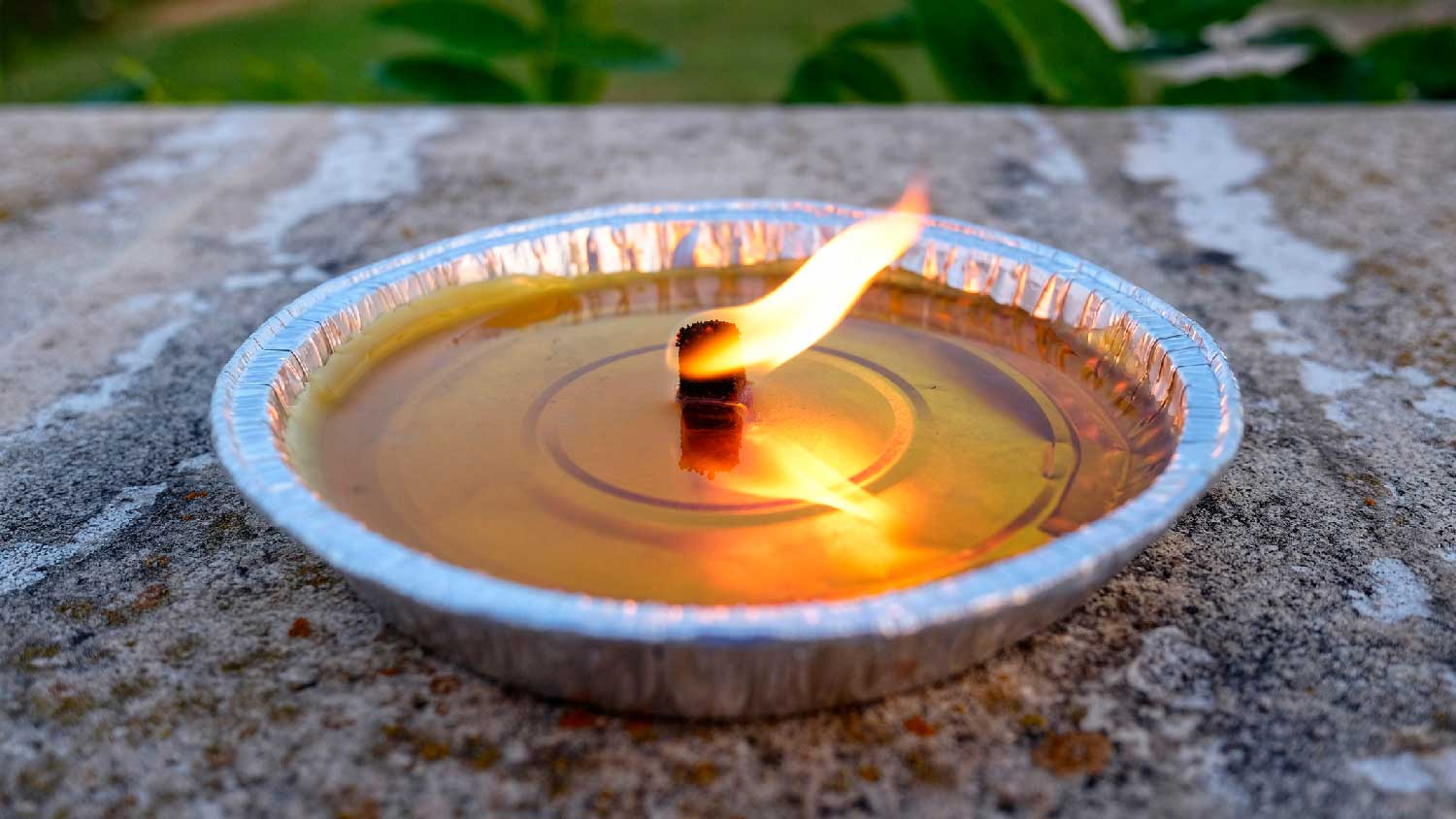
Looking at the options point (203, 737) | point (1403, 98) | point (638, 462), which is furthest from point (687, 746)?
point (1403, 98)

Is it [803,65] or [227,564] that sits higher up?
[803,65]

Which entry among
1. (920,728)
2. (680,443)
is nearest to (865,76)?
(680,443)

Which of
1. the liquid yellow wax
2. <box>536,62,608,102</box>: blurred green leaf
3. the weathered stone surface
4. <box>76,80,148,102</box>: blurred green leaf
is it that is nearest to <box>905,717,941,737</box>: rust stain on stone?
the weathered stone surface

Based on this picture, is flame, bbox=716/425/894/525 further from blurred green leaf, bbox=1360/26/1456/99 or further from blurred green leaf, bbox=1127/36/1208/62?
blurred green leaf, bbox=1360/26/1456/99

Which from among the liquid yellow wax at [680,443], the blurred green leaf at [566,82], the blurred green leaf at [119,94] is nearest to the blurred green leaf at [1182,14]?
the blurred green leaf at [566,82]

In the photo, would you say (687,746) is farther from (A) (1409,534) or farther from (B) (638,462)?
(A) (1409,534)

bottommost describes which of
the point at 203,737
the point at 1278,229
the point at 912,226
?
the point at 203,737
